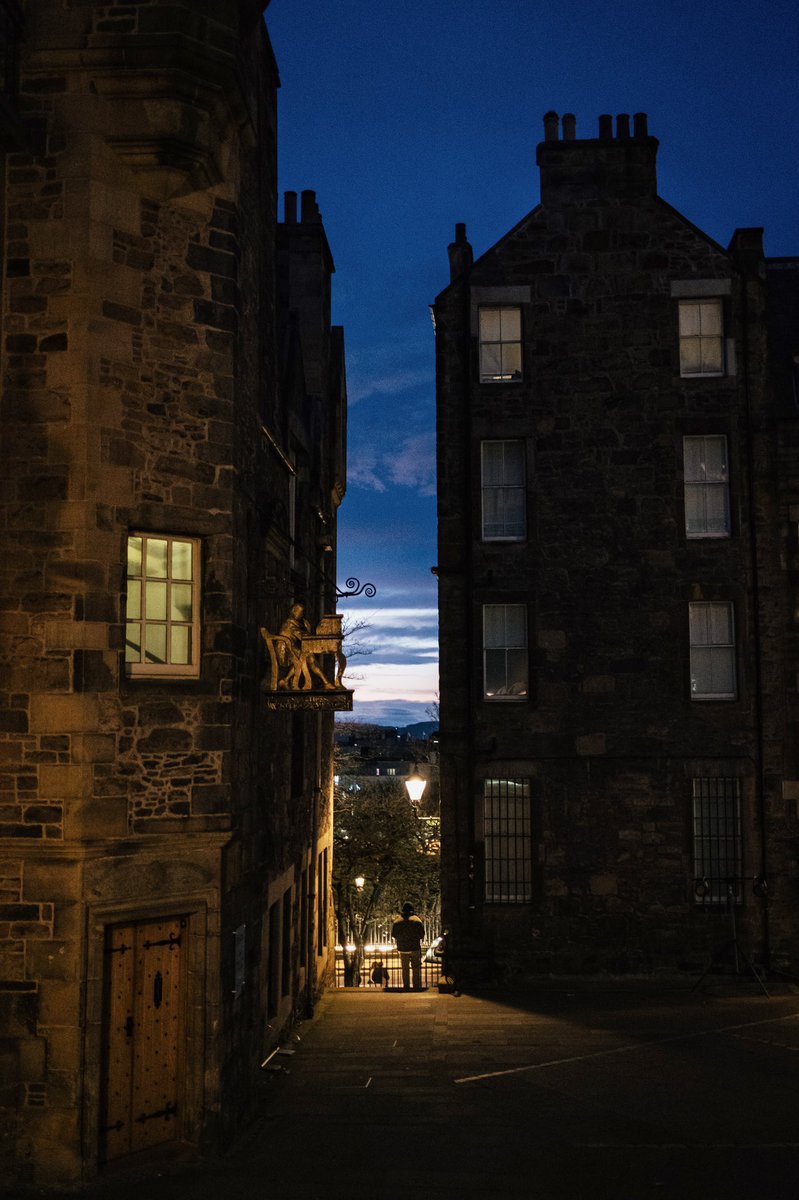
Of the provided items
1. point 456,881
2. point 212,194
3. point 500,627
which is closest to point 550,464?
point 500,627

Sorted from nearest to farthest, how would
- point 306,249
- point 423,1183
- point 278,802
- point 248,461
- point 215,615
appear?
point 423,1183, point 215,615, point 248,461, point 278,802, point 306,249

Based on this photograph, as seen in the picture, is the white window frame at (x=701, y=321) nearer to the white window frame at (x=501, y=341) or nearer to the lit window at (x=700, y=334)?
the lit window at (x=700, y=334)

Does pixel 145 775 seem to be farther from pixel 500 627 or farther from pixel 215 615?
pixel 500 627

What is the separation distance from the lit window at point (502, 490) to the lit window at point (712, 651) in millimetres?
3585

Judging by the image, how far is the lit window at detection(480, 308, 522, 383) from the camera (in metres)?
19.8

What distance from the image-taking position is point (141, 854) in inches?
389

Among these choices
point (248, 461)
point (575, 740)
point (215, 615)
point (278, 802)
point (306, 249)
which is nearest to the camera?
point (215, 615)

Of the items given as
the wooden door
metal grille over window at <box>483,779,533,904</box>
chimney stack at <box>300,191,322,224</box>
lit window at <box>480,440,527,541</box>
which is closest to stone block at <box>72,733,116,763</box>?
the wooden door

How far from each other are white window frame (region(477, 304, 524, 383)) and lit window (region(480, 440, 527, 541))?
4.03ft

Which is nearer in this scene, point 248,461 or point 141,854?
point 141,854

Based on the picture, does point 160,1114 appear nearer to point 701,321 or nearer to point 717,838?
point 717,838

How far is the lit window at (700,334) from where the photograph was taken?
1962cm

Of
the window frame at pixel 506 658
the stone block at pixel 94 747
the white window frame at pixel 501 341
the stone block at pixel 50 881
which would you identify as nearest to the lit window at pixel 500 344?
the white window frame at pixel 501 341

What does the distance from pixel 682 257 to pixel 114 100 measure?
12.3 m
